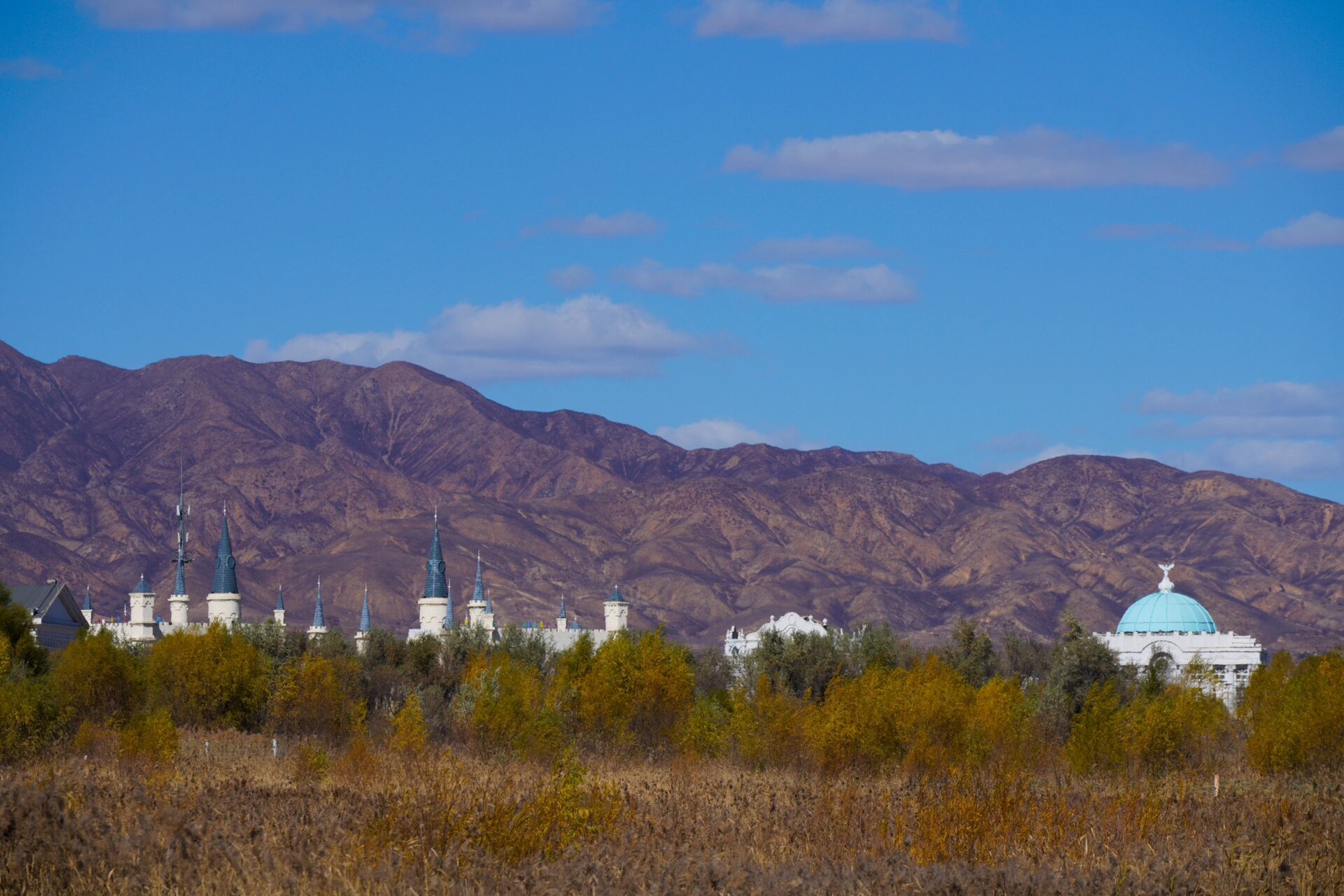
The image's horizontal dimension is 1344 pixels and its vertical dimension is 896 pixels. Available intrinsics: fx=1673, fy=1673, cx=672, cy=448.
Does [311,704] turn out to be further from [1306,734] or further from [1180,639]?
[1180,639]

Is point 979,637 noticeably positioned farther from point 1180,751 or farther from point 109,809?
point 109,809

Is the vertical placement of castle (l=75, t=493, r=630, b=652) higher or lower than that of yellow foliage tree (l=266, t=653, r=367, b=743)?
higher

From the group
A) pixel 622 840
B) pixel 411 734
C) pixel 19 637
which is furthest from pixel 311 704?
pixel 622 840

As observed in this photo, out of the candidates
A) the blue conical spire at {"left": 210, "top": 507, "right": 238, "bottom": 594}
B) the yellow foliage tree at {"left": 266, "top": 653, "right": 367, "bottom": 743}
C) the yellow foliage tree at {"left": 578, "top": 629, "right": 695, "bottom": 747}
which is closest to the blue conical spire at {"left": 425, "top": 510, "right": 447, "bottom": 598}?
the blue conical spire at {"left": 210, "top": 507, "right": 238, "bottom": 594}

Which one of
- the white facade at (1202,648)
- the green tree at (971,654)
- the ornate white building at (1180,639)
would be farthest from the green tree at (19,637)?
the white facade at (1202,648)

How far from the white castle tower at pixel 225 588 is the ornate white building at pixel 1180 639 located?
182 ft

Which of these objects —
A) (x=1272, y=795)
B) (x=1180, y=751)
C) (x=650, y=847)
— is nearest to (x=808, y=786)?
(x=1272, y=795)

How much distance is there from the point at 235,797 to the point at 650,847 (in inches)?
176

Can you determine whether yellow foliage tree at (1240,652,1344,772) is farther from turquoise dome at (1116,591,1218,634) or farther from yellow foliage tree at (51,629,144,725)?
turquoise dome at (1116,591,1218,634)

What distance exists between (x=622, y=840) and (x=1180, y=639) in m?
88.2

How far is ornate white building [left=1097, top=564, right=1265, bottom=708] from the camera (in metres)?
92.8

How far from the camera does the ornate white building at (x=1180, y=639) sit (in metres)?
92.8

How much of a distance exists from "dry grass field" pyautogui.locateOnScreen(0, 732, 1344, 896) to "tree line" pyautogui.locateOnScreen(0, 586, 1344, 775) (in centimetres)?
363

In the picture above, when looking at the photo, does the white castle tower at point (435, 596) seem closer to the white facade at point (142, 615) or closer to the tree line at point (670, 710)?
the white facade at point (142, 615)
